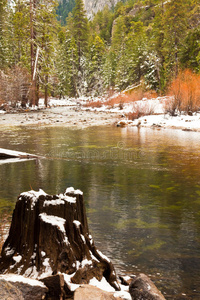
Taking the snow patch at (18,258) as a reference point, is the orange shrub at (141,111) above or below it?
above

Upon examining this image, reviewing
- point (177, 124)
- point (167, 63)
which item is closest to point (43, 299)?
point (177, 124)

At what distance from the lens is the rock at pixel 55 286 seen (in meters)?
2.90

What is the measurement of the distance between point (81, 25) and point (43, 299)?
253 ft

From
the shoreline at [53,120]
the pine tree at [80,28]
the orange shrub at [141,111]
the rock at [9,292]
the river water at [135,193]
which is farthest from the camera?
the pine tree at [80,28]

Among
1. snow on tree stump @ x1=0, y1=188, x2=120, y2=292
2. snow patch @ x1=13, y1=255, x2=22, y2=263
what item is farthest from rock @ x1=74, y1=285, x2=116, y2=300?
snow patch @ x1=13, y1=255, x2=22, y2=263

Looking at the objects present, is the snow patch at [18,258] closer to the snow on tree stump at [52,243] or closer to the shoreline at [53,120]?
the snow on tree stump at [52,243]

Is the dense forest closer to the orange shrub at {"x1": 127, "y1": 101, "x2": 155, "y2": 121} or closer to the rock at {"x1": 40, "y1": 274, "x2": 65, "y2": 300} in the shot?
the orange shrub at {"x1": 127, "y1": 101, "x2": 155, "y2": 121}

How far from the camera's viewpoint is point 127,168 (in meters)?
9.77

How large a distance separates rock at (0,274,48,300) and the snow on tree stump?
0.26 meters

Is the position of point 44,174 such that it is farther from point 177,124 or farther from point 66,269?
point 177,124

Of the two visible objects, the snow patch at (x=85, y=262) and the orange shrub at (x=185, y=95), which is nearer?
the snow patch at (x=85, y=262)

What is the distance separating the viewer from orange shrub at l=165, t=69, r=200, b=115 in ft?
74.6

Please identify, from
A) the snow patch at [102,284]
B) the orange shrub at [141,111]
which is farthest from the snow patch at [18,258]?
the orange shrub at [141,111]

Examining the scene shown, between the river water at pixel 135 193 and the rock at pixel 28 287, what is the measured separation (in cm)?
126
